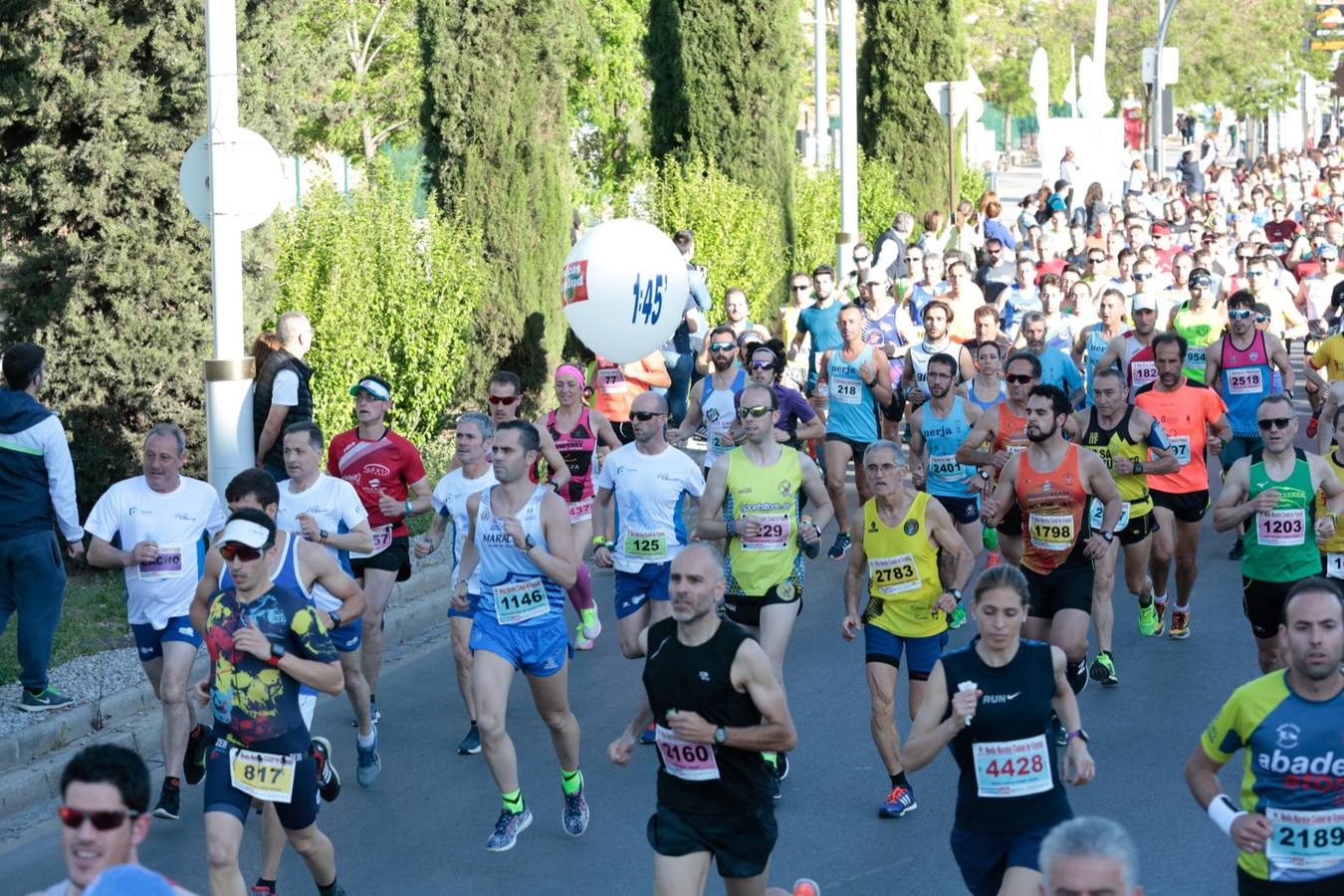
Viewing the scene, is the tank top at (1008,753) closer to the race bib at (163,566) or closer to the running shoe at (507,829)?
the running shoe at (507,829)

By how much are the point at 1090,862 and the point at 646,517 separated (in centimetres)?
609

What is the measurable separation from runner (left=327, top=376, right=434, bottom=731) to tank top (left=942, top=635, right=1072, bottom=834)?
15.5ft

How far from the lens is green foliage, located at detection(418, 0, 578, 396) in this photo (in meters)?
19.6

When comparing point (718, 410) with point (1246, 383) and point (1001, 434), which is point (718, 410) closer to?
point (1001, 434)

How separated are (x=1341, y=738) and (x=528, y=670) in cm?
404

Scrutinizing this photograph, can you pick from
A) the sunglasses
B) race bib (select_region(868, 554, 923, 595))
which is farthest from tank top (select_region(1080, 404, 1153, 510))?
the sunglasses

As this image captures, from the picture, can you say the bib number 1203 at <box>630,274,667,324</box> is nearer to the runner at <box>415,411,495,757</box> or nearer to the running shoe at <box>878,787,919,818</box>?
the runner at <box>415,411,495,757</box>

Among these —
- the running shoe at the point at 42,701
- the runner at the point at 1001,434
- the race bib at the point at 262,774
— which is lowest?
the running shoe at the point at 42,701

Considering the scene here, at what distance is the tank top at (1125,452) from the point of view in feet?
38.6

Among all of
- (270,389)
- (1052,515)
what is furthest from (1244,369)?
(270,389)

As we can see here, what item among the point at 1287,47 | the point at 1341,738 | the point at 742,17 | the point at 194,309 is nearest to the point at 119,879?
the point at 1341,738

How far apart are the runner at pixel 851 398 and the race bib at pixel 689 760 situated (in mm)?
8015

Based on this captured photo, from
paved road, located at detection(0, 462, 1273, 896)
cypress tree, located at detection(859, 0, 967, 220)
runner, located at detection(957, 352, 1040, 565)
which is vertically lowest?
paved road, located at detection(0, 462, 1273, 896)

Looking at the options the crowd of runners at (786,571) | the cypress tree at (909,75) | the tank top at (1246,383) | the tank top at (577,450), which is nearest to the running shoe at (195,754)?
the crowd of runners at (786,571)
